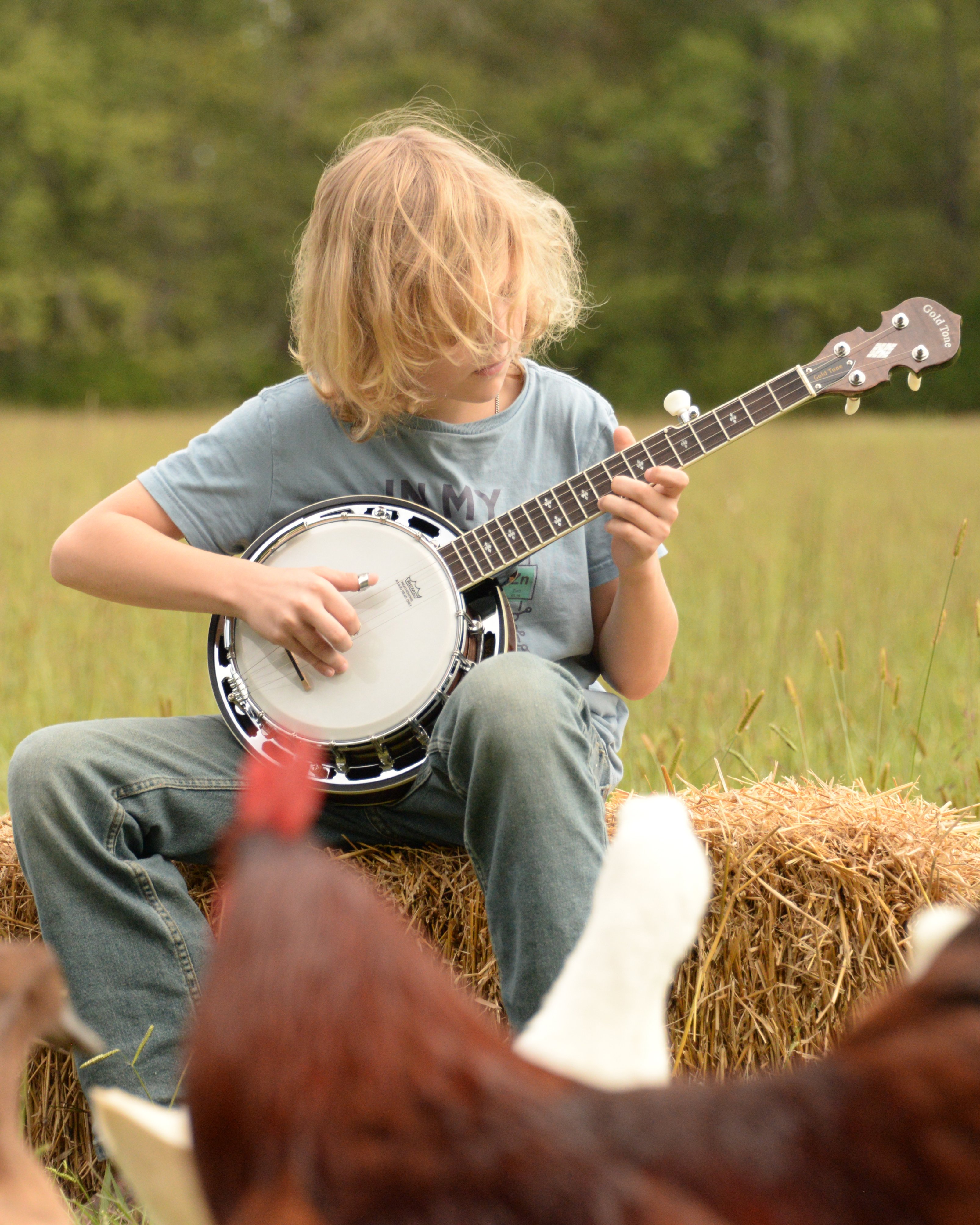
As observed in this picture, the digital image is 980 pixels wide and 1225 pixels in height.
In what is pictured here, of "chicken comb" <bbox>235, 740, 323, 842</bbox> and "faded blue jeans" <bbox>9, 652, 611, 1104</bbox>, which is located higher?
"chicken comb" <bbox>235, 740, 323, 842</bbox>

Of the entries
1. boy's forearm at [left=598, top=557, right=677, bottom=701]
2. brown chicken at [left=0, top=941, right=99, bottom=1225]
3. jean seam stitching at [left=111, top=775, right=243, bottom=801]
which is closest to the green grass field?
boy's forearm at [left=598, top=557, right=677, bottom=701]

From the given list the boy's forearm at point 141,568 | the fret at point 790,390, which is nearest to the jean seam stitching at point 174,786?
the boy's forearm at point 141,568

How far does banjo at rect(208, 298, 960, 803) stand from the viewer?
1.59m

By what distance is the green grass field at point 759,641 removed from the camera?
92.4 inches

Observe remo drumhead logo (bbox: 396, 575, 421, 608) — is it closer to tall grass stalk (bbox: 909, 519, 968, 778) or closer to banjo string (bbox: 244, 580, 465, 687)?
banjo string (bbox: 244, 580, 465, 687)

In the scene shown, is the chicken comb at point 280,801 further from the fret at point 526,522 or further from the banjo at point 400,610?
the fret at point 526,522

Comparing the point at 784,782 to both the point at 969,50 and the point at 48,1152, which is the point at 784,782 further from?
the point at 969,50

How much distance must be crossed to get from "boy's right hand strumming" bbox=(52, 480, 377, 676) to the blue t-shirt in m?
0.07

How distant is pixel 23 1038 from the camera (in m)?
0.75

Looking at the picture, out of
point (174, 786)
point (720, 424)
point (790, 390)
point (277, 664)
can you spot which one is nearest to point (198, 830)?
point (174, 786)

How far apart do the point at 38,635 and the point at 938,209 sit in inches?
894

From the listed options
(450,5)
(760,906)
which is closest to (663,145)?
(450,5)

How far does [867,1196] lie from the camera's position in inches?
20.6

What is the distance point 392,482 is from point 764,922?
0.84 metres
